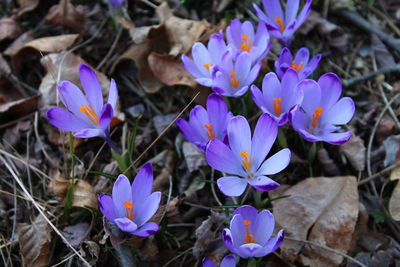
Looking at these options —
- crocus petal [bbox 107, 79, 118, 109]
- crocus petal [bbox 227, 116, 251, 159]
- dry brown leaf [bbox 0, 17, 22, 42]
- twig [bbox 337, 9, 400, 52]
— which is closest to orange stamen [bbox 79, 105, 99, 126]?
crocus petal [bbox 107, 79, 118, 109]

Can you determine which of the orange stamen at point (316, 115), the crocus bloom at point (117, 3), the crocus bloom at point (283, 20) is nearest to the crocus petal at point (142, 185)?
the orange stamen at point (316, 115)

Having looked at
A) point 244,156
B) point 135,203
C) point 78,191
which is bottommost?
point 78,191

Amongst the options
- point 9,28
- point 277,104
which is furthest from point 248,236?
point 9,28

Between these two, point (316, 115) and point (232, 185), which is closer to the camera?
point (232, 185)

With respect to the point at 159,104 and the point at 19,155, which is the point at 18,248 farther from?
the point at 159,104

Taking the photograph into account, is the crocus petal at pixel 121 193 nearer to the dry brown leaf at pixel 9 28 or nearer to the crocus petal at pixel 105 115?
the crocus petal at pixel 105 115

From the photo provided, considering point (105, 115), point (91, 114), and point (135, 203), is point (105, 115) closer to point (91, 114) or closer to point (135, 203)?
point (91, 114)
